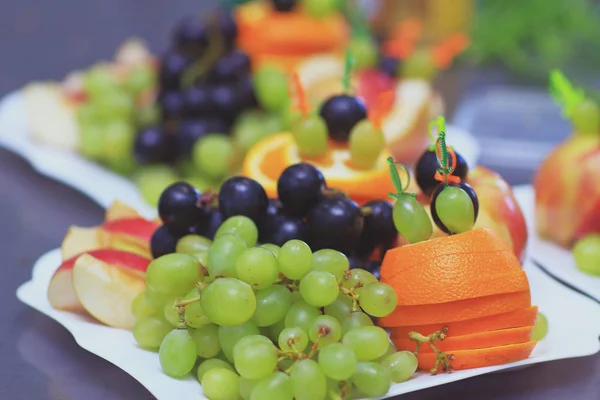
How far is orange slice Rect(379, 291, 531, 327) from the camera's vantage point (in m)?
0.81

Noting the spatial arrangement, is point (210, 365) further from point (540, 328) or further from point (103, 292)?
point (540, 328)

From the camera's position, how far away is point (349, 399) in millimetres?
767

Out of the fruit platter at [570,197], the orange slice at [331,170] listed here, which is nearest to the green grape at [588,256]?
the fruit platter at [570,197]

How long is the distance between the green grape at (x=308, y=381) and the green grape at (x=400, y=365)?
8 cm

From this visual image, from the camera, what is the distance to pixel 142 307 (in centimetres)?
89

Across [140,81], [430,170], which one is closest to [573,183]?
[430,170]

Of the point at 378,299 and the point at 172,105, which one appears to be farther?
the point at 172,105

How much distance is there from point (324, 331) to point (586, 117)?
2.09ft

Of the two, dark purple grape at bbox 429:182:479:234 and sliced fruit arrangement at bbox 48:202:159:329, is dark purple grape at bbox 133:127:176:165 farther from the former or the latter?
dark purple grape at bbox 429:182:479:234

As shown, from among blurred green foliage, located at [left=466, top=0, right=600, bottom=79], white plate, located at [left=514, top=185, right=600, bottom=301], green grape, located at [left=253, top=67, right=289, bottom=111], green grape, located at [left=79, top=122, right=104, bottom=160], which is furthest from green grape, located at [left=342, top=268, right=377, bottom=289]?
blurred green foliage, located at [left=466, top=0, right=600, bottom=79]

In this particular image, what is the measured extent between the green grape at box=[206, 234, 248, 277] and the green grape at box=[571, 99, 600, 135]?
24.5 inches

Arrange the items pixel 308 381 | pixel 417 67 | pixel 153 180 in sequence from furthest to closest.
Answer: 1. pixel 417 67
2. pixel 153 180
3. pixel 308 381

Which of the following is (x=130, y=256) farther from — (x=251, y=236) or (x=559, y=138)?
(x=559, y=138)

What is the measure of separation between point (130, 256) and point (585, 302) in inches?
21.4
